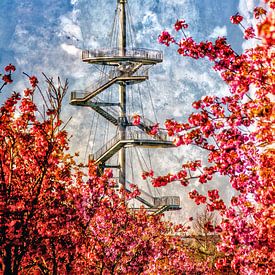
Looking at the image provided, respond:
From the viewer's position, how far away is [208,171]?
10.4 meters

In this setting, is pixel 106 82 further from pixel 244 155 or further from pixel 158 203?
pixel 244 155

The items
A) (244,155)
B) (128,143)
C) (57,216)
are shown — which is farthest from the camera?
(128,143)

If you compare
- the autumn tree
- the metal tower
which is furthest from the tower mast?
the autumn tree

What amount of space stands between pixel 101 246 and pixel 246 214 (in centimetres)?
1052

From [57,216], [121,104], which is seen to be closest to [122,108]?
[121,104]

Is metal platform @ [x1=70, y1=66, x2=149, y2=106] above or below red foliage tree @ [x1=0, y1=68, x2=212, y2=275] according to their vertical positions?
above

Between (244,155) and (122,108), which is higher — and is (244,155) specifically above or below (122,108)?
below

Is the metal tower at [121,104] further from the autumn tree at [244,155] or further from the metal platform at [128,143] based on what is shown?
the autumn tree at [244,155]

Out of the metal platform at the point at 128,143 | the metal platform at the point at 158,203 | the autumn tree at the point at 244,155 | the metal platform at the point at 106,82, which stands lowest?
the autumn tree at the point at 244,155

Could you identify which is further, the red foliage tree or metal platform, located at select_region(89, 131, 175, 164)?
metal platform, located at select_region(89, 131, 175, 164)

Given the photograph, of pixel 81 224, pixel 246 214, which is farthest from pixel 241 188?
pixel 81 224

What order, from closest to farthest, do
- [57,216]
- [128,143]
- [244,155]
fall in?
[244,155] → [57,216] → [128,143]

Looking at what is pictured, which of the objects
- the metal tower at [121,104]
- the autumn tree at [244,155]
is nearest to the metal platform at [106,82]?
the metal tower at [121,104]

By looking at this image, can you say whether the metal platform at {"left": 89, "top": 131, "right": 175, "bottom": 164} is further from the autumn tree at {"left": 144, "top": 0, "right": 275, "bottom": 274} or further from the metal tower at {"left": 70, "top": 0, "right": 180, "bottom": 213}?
the autumn tree at {"left": 144, "top": 0, "right": 275, "bottom": 274}
